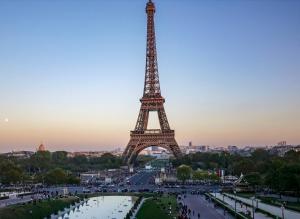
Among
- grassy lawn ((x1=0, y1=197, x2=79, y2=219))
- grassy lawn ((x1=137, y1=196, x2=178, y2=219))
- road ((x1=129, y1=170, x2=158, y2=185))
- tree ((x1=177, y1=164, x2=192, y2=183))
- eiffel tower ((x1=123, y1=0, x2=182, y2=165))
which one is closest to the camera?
grassy lawn ((x1=0, y1=197, x2=79, y2=219))

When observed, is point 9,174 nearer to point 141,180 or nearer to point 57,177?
point 57,177

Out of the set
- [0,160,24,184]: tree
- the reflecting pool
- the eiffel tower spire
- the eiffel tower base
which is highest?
Answer: the eiffel tower spire

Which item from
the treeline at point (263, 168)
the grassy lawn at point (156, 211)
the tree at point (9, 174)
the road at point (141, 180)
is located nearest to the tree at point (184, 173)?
the road at point (141, 180)

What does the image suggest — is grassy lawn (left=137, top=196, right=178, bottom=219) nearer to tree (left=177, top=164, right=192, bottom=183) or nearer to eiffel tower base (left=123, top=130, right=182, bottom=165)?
tree (left=177, top=164, right=192, bottom=183)

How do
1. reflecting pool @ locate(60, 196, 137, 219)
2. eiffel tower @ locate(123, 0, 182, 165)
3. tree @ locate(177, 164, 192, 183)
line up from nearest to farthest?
1. reflecting pool @ locate(60, 196, 137, 219)
2. tree @ locate(177, 164, 192, 183)
3. eiffel tower @ locate(123, 0, 182, 165)

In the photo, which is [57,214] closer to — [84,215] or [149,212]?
[84,215]

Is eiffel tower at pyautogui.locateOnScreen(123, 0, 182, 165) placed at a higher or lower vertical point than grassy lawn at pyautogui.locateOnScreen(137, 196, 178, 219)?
higher

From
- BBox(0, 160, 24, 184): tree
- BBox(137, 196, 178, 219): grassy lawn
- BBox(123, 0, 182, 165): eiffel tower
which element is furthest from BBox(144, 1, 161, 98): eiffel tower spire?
BBox(137, 196, 178, 219): grassy lawn
